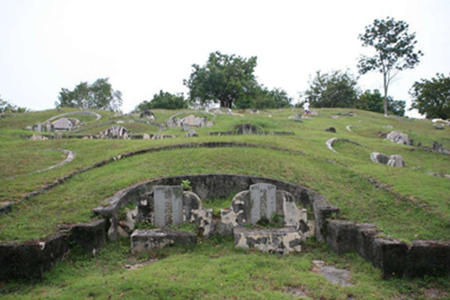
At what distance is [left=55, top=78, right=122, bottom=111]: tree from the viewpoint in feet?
188

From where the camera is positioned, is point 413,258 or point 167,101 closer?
point 413,258

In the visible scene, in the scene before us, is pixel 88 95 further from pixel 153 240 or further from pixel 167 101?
pixel 153 240

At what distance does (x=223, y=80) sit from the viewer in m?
40.1

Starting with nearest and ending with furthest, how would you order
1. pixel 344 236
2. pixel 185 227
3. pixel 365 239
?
1. pixel 365 239
2. pixel 344 236
3. pixel 185 227

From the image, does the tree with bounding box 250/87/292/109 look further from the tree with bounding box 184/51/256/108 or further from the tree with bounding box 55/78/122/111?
A: the tree with bounding box 55/78/122/111

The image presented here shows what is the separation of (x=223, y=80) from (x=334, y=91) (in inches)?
752

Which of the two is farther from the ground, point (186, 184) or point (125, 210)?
point (186, 184)

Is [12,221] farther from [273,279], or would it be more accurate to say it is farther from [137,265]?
[273,279]

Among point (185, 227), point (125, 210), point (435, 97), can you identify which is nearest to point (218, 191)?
point (185, 227)

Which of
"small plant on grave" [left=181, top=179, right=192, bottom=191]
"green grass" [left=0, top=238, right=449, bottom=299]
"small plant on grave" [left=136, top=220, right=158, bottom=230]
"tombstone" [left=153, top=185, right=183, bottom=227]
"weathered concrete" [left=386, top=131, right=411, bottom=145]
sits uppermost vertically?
"weathered concrete" [left=386, top=131, right=411, bottom=145]

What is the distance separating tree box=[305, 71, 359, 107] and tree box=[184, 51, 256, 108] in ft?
42.8

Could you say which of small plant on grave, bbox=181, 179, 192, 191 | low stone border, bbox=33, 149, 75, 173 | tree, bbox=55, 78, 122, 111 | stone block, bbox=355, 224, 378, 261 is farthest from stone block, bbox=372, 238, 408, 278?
tree, bbox=55, 78, 122, 111

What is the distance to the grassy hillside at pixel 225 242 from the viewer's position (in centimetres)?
512

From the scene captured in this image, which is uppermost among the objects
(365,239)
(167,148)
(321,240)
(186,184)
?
(167,148)
